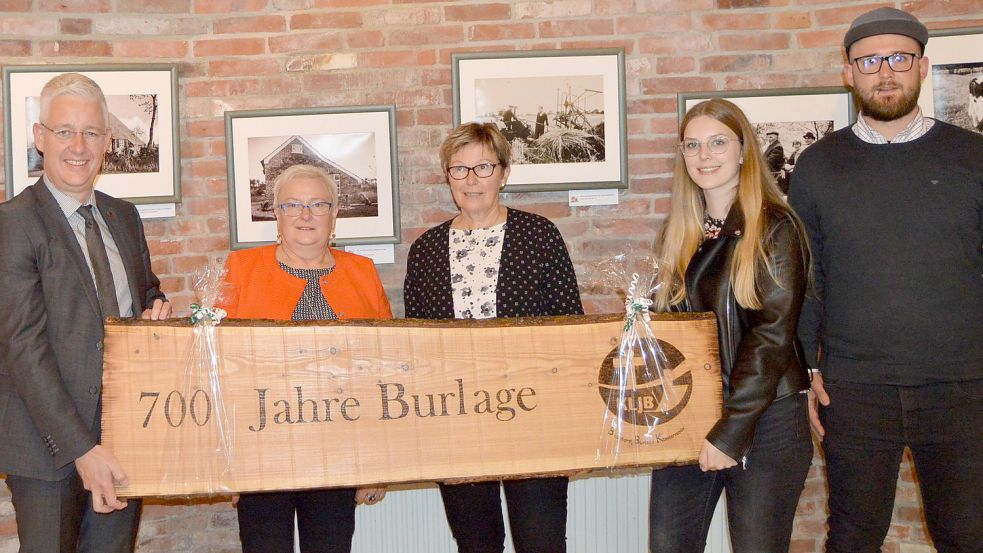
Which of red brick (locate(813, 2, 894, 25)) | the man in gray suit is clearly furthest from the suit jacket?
red brick (locate(813, 2, 894, 25))

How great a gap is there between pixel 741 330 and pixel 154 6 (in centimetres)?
305

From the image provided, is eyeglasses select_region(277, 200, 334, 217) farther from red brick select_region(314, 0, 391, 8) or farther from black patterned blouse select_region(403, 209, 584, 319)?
red brick select_region(314, 0, 391, 8)

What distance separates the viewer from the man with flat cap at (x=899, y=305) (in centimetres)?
249

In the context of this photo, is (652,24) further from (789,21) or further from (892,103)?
(892,103)

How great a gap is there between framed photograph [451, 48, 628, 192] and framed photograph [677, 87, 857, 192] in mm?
366

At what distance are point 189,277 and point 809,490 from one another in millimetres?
3208

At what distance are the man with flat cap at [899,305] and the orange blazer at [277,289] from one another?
1.63 metres

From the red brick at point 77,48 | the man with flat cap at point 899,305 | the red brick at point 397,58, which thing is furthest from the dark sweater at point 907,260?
the red brick at point 77,48

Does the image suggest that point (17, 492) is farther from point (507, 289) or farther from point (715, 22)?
point (715, 22)

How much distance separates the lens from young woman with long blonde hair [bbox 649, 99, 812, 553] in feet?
7.18

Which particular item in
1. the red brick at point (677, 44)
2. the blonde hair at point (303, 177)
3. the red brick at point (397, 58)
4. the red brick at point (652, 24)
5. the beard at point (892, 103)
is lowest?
the blonde hair at point (303, 177)

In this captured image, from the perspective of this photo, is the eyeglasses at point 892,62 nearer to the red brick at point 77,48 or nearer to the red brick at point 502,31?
the red brick at point 502,31

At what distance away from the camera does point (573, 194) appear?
365 centimetres

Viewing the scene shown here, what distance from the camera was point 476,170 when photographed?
9.28ft
